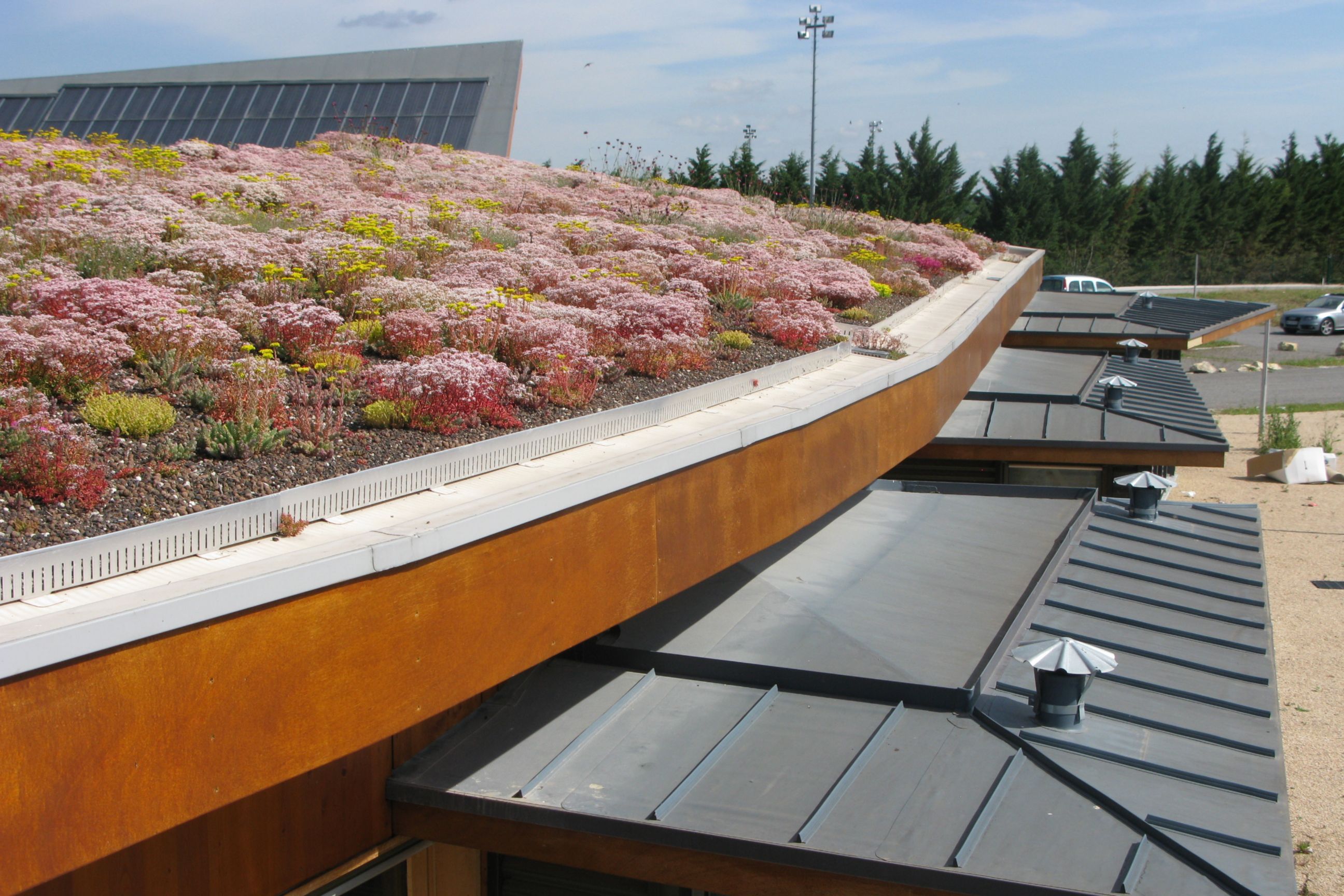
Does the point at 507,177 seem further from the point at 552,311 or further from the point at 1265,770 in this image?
the point at 1265,770

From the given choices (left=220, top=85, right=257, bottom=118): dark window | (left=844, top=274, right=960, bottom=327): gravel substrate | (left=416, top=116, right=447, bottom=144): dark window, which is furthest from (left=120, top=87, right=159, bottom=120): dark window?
(left=844, top=274, right=960, bottom=327): gravel substrate

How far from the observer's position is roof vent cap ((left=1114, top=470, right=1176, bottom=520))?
942cm

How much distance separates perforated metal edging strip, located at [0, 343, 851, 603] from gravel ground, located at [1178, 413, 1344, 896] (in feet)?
20.7

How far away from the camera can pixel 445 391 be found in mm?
5555

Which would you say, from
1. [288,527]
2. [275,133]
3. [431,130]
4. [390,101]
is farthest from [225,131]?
[288,527]

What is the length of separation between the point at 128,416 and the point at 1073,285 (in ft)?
117

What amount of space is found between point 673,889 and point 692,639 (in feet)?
4.27

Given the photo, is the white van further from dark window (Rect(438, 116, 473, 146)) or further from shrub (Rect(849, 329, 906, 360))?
shrub (Rect(849, 329, 906, 360))

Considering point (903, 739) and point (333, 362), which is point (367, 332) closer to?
point (333, 362)

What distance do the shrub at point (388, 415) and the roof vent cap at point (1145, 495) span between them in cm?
698

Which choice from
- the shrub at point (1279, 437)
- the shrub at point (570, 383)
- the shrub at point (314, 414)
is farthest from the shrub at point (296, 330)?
the shrub at point (1279, 437)

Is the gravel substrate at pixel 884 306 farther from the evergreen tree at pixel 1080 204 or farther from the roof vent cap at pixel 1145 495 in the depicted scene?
the evergreen tree at pixel 1080 204

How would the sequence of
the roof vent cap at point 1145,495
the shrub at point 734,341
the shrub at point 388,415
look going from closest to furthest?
the shrub at point 388,415 < the shrub at point 734,341 < the roof vent cap at point 1145,495

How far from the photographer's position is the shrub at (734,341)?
8.54 meters
